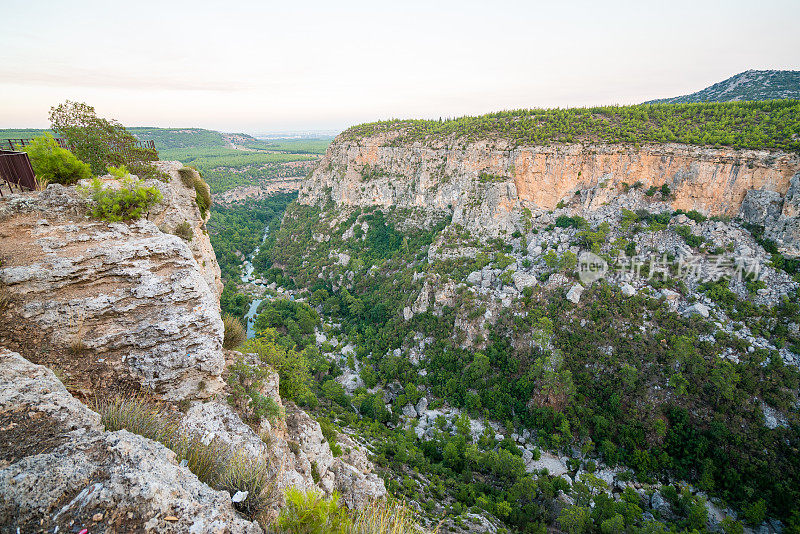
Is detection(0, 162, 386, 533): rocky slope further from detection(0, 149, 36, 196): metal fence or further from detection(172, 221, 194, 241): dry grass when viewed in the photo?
detection(0, 149, 36, 196): metal fence

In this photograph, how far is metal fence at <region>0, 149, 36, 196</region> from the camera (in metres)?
11.8

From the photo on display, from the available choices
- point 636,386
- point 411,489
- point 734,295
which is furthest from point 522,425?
point 734,295

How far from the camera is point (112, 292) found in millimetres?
9500

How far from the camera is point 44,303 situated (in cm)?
854

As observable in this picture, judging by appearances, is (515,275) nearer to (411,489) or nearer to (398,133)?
(411,489)

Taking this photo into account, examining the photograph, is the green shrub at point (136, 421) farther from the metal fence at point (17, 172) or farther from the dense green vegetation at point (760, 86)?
the dense green vegetation at point (760, 86)

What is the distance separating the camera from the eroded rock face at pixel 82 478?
4641 millimetres

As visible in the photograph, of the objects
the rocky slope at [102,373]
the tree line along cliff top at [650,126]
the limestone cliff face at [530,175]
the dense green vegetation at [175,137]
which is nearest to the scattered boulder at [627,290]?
the limestone cliff face at [530,175]

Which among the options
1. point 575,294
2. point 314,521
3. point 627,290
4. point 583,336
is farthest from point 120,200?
point 627,290

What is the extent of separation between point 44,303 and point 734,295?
45.0 m

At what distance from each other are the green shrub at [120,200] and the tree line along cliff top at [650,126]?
43.7 m

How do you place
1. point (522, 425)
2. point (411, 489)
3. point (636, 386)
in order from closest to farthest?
point (411, 489) < point (636, 386) < point (522, 425)

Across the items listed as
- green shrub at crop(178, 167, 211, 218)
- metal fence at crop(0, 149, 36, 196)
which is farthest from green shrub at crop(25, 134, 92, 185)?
green shrub at crop(178, 167, 211, 218)

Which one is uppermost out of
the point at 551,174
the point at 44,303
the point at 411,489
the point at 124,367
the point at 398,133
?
the point at 398,133
